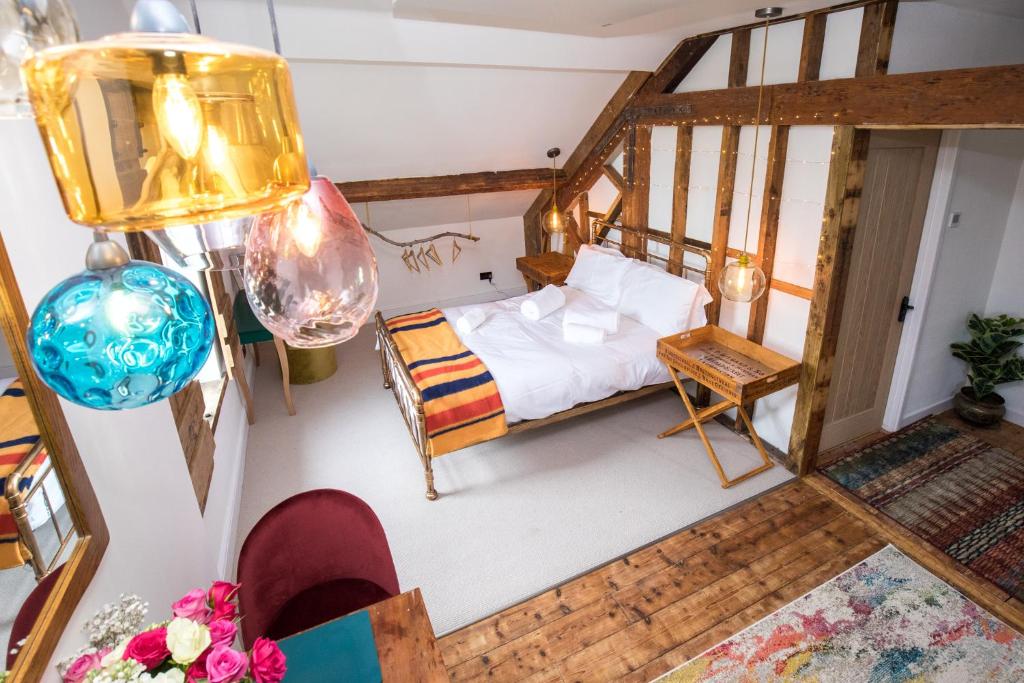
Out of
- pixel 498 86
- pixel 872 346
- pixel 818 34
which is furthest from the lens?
pixel 498 86

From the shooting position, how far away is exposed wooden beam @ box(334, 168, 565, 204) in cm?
483

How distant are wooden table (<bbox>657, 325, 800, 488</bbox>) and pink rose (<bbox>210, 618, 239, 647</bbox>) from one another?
8.89 feet

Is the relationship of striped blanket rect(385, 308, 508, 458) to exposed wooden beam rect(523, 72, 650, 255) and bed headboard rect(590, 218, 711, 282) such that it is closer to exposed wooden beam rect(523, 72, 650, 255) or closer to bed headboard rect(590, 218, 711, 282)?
bed headboard rect(590, 218, 711, 282)

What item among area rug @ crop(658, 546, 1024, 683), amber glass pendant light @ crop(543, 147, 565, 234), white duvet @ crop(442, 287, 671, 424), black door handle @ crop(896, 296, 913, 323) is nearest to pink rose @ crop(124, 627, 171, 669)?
area rug @ crop(658, 546, 1024, 683)

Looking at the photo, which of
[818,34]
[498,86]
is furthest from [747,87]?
[498,86]

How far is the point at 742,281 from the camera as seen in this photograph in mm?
2877

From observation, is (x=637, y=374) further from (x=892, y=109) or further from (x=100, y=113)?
(x=100, y=113)

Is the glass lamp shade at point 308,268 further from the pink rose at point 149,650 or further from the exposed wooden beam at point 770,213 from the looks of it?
the exposed wooden beam at point 770,213

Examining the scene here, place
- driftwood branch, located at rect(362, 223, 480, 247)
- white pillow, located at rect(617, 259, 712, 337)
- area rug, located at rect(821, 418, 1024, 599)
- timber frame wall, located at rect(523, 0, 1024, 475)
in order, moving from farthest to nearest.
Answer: driftwood branch, located at rect(362, 223, 480, 247) < white pillow, located at rect(617, 259, 712, 337) < area rug, located at rect(821, 418, 1024, 599) < timber frame wall, located at rect(523, 0, 1024, 475)

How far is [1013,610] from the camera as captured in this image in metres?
2.45

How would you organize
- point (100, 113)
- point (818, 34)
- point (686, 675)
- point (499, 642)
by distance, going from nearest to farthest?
point (100, 113) → point (686, 675) → point (499, 642) → point (818, 34)

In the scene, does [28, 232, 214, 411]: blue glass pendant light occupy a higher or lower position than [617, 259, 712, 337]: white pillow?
higher

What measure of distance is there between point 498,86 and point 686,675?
3701 millimetres

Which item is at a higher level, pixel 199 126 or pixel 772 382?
pixel 199 126
